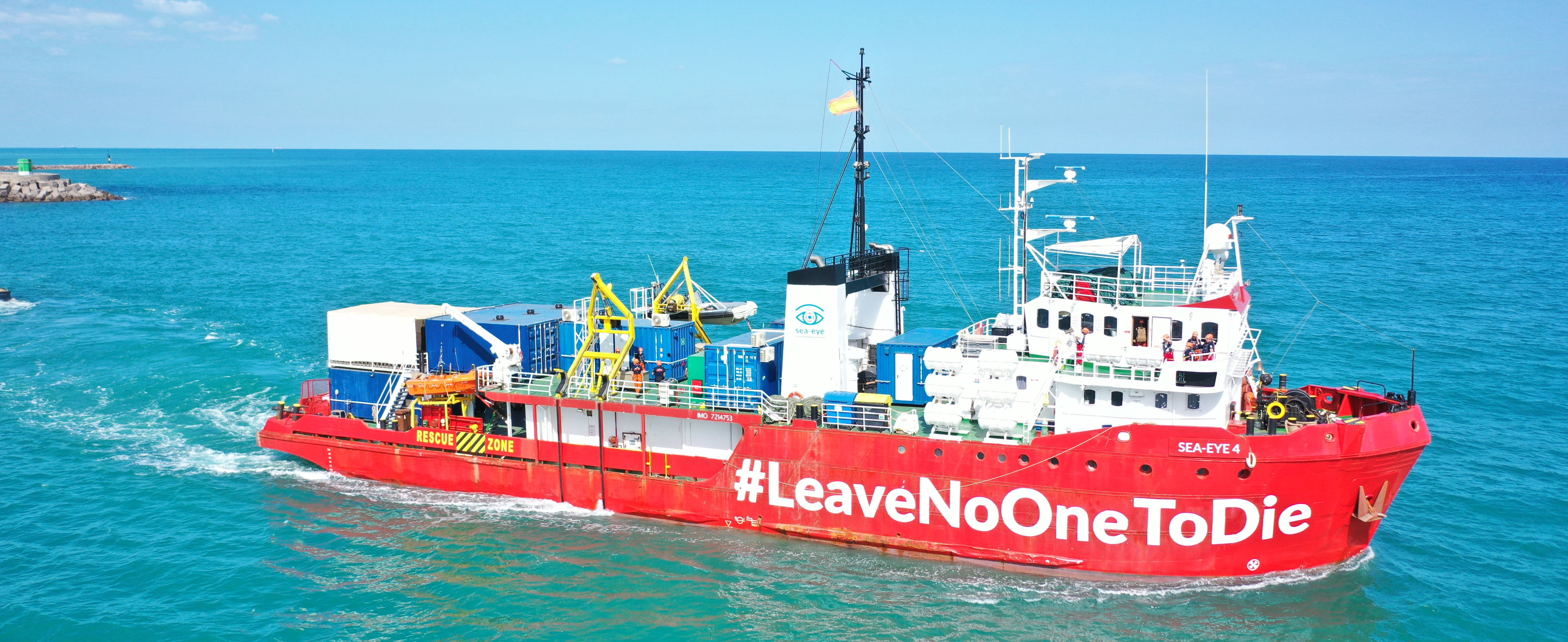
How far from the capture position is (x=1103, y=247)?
2616cm

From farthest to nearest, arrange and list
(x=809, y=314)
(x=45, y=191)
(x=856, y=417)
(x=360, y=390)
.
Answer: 1. (x=45, y=191)
2. (x=360, y=390)
3. (x=809, y=314)
4. (x=856, y=417)

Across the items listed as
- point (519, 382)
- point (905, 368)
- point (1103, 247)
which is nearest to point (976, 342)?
point (905, 368)

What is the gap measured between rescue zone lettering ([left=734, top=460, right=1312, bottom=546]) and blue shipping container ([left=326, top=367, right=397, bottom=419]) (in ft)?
43.6

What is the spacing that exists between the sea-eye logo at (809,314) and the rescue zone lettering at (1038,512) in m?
3.99

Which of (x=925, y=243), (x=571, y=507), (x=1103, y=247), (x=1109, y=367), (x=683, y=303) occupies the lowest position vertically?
(x=571, y=507)

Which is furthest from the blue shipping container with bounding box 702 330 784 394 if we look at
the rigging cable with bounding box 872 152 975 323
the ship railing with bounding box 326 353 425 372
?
the rigging cable with bounding box 872 152 975 323

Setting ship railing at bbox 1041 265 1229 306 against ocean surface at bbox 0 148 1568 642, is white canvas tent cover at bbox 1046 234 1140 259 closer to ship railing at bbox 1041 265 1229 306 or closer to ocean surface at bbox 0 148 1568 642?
ship railing at bbox 1041 265 1229 306

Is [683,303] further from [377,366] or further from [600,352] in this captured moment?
[377,366]

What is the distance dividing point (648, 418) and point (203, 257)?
209 feet

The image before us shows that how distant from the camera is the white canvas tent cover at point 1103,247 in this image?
84.2ft

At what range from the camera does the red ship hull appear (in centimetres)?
2262

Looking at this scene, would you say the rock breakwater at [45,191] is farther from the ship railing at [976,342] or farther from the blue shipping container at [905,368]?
the ship railing at [976,342]

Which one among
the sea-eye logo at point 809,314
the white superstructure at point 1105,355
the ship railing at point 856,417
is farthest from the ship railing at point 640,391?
the white superstructure at point 1105,355

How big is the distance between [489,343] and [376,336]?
4637 mm
